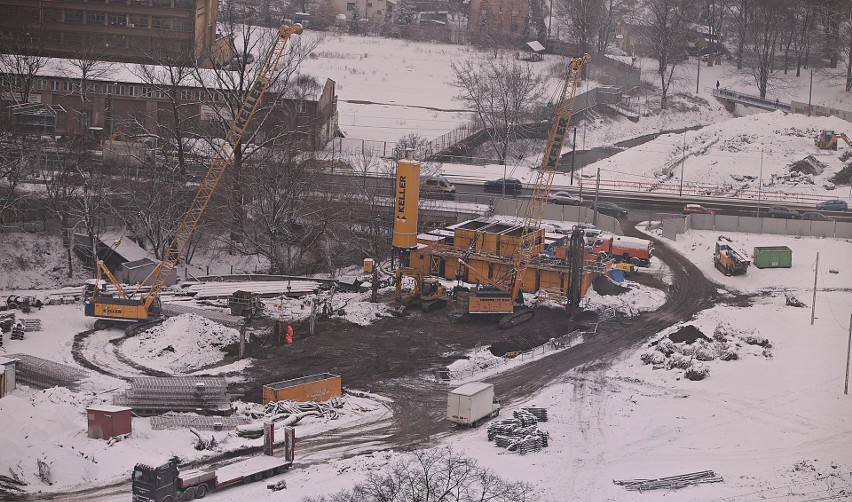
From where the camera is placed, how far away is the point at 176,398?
37.6 metres

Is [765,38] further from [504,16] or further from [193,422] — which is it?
[193,422]

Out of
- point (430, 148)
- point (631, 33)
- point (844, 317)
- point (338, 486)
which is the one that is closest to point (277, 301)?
point (338, 486)

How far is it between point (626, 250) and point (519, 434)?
2256 centimetres

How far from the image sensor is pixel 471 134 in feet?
272

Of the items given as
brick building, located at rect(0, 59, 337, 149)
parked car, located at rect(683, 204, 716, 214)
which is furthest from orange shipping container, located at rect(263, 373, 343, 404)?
parked car, located at rect(683, 204, 716, 214)

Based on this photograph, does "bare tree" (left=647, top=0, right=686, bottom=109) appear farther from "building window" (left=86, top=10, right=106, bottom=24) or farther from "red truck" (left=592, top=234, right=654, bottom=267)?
"building window" (left=86, top=10, right=106, bottom=24)

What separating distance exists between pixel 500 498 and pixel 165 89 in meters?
41.5

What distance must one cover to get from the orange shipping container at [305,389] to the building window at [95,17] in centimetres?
3341

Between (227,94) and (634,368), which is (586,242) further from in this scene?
(227,94)

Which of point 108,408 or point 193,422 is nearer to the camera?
point 108,408

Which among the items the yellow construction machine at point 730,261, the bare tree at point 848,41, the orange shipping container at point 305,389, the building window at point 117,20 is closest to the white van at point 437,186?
the yellow construction machine at point 730,261

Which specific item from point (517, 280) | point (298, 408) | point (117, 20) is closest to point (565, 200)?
point (517, 280)

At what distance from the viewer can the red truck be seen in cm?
5688

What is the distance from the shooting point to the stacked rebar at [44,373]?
39.5 metres
